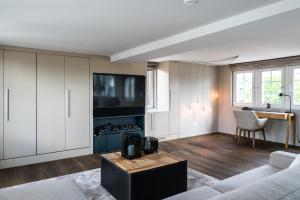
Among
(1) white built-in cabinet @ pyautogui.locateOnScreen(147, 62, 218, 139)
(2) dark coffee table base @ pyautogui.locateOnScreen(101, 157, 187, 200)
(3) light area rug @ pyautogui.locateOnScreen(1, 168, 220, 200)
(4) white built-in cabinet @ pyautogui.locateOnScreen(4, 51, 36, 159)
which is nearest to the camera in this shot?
(2) dark coffee table base @ pyautogui.locateOnScreen(101, 157, 187, 200)

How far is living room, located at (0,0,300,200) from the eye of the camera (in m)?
2.00

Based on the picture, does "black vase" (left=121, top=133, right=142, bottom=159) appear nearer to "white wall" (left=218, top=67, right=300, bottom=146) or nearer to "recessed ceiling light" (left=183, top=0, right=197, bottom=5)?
"recessed ceiling light" (left=183, top=0, right=197, bottom=5)

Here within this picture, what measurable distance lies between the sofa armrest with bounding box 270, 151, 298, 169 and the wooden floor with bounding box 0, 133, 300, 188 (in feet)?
2.92

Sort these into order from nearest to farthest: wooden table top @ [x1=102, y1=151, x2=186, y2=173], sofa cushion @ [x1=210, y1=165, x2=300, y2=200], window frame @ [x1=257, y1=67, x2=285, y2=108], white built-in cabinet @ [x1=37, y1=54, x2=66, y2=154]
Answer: sofa cushion @ [x1=210, y1=165, x2=300, y2=200]
wooden table top @ [x1=102, y1=151, x2=186, y2=173]
white built-in cabinet @ [x1=37, y1=54, x2=66, y2=154]
window frame @ [x1=257, y1=67, x2=285, y2=108]

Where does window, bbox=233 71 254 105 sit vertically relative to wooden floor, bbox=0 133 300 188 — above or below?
above

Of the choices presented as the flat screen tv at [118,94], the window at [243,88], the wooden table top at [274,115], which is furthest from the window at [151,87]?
the wooden table top at [274,115]

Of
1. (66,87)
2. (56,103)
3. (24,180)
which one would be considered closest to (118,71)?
(66,87)

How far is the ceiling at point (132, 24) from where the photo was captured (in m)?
1.93

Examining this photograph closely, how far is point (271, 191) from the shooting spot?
3.71ft

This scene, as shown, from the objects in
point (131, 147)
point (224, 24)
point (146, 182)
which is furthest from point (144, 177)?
point (224, 24)

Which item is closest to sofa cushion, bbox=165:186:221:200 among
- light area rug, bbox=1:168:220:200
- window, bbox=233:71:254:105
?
light area rug, bbox=1:168:220:200

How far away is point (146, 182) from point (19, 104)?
2.73 meters

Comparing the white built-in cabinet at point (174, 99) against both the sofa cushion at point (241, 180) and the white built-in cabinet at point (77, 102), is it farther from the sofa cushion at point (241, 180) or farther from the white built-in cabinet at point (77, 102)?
the sofa cushion at point (241, 180)

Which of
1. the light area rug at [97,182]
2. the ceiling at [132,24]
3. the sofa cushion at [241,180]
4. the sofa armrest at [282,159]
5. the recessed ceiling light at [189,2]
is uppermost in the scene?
the ceiling at [132,24]
